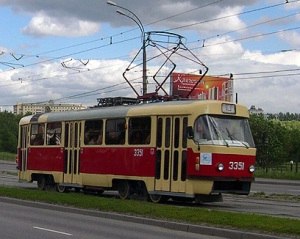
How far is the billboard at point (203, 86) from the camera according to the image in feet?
216

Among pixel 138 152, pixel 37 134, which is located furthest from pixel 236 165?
pixel 37 134

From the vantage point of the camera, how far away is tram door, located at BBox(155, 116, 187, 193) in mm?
18359

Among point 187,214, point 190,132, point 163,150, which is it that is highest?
point 190,132

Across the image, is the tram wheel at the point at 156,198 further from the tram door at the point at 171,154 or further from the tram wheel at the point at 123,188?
the tram wheel at the point at 123,188

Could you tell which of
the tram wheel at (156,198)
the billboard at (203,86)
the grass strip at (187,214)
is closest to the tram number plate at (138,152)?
the tram wheel at (156,198)

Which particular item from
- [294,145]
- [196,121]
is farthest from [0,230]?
[294,145]

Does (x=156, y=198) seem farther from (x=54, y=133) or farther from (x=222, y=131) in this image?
(x=54, y=133)

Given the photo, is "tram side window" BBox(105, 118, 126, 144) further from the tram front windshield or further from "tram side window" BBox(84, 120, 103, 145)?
the tram front windshield

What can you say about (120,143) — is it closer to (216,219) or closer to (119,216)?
(119,216)

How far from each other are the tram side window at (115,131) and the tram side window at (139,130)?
45cm

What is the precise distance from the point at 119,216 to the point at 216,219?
2853 millimetres

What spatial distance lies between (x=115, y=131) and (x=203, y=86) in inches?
1902

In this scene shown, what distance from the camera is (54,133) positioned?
24.6m

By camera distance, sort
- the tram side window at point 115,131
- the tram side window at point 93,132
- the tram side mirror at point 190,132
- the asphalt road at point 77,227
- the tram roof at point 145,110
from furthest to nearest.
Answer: the tram side window at point 93,132 → the tram side window at point 115,131 → the tram roof at point 145,110 → the tram side mirror at point 190,132 → the asphalt road at point 77,227
